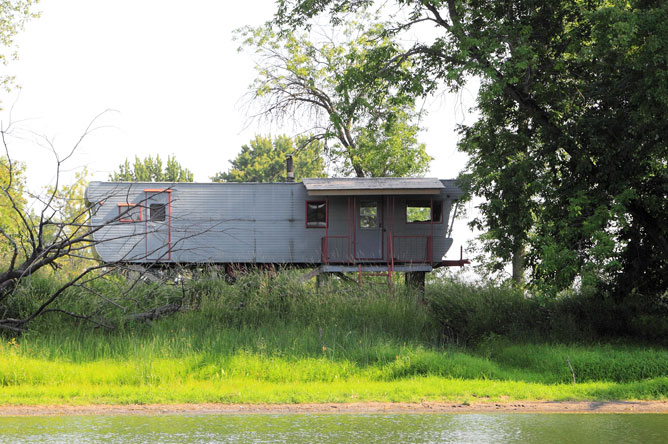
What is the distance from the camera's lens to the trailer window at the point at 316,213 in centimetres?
2250

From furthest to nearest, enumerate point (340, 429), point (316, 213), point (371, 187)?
point (316, 213)
point (371, 187)
point (340, 429)

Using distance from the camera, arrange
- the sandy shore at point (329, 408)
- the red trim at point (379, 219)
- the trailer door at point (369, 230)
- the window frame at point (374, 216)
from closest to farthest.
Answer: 1. the sandy shore at point (329, 408)
2. the red trim at point (379, 219)
3. the trailer door at point (369, 230)
4. the window frame at point (374, 216)

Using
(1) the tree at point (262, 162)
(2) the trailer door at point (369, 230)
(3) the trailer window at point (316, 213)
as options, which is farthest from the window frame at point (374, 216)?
(1) the tree at point (262, 162)

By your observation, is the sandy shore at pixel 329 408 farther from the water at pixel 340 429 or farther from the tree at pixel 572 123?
the tree at pixel 572 123

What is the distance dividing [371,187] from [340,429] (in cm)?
1408

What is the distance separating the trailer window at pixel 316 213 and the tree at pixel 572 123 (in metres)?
5.60

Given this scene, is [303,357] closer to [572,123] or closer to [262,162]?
[572,123]

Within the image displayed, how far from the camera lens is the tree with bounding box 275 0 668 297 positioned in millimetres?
14992

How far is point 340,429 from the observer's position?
26.0ft

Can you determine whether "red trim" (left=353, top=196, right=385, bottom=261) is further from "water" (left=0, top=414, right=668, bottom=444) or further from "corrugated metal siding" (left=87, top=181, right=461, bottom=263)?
"water" (left=0, top=414, right=668, bottom=444)

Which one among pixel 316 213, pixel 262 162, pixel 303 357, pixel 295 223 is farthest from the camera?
pixel 262 162

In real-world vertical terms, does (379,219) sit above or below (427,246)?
above

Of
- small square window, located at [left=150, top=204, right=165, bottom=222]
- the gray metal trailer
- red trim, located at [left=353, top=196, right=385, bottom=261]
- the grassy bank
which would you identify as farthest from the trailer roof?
the grassy bank

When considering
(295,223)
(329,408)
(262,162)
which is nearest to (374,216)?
(295,223)
